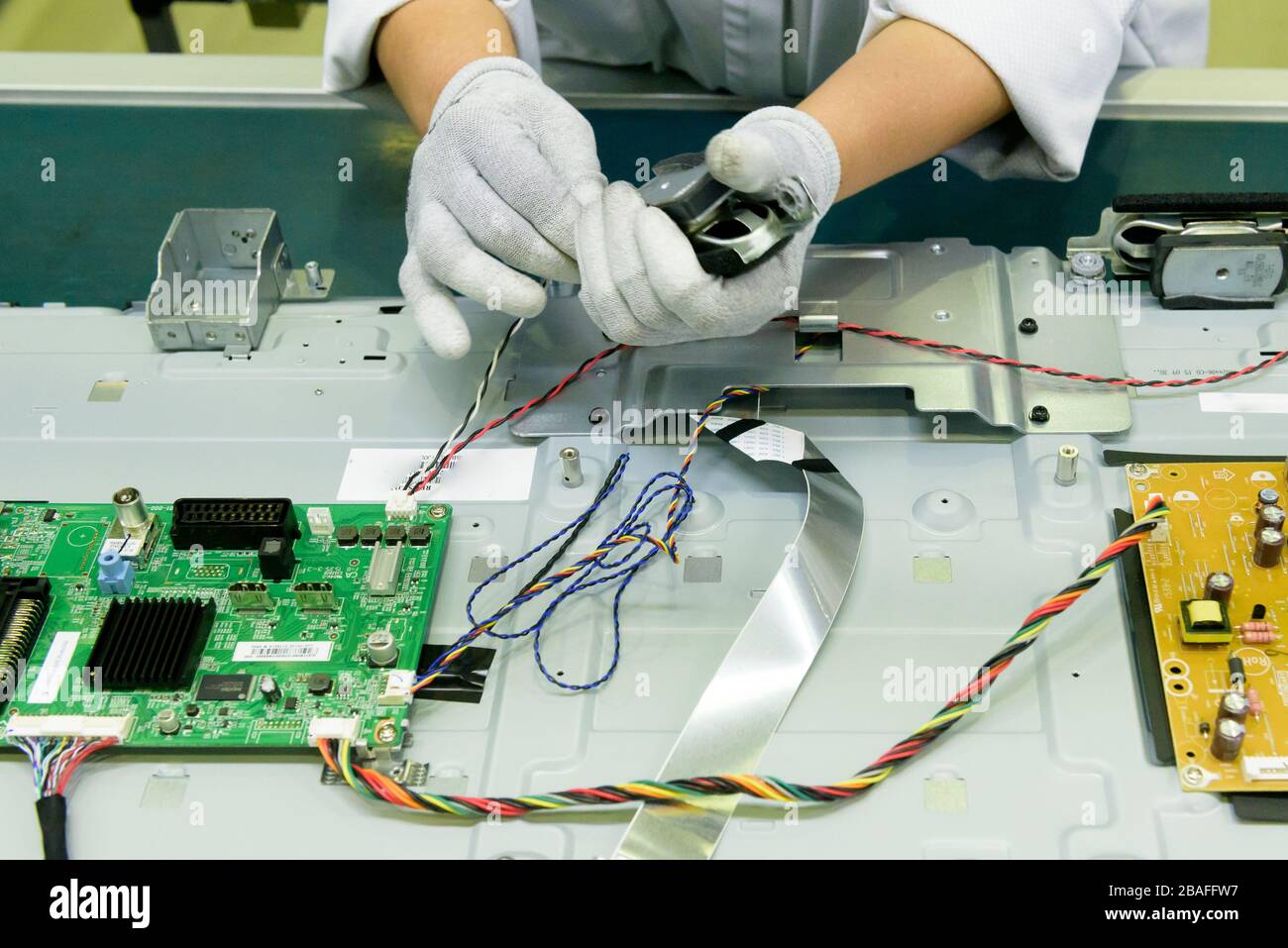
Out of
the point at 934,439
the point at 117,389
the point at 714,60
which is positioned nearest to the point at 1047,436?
the point at 934,439

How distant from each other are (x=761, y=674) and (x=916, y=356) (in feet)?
1.94

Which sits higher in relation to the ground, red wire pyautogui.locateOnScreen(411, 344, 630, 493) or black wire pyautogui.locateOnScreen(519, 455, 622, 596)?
red wire pyautogui.locateOnScreen(411, 344, 630, 493)

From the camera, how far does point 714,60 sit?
236cm

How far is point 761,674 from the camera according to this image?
156cm

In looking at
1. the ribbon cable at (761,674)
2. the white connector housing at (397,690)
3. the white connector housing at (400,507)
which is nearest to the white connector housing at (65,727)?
the white connector housing at (397,690)

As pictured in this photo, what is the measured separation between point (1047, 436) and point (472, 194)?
0.86 m

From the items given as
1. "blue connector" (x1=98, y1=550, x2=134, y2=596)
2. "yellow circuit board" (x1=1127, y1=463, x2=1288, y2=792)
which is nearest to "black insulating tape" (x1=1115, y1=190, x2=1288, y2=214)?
"yellow circuit board" (x1=1127, y1=463, x2=1288, y2=792)

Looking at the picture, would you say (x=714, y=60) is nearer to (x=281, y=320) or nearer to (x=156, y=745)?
(x=281, y=320)

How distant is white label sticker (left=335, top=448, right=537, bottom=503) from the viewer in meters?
1.83

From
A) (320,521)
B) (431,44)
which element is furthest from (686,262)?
(431,44)

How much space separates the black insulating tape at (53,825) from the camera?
1.46 meters

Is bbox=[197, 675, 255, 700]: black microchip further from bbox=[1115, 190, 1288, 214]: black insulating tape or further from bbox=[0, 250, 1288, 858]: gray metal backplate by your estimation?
bbox=[1115, 190, 1288, 214]: black insulating tape

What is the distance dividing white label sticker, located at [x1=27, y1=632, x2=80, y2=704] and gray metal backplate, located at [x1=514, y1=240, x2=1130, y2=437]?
2.15 feet

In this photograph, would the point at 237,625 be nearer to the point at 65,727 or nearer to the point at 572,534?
the point at 65,727
